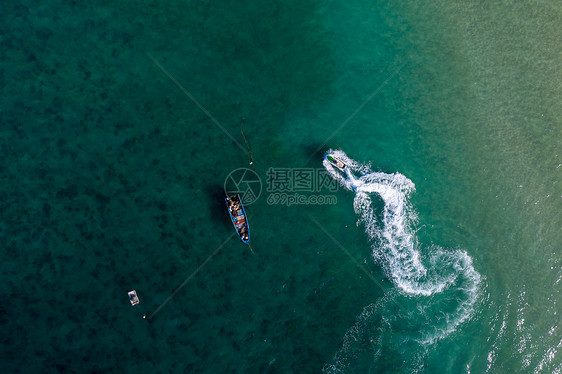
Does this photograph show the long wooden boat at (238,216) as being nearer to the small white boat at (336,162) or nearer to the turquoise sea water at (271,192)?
the turquoise sea water at (271,192)

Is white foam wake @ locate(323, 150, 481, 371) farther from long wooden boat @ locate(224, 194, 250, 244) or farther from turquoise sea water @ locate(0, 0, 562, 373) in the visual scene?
long wooden boat @ locate(224, 194, 250, 244)

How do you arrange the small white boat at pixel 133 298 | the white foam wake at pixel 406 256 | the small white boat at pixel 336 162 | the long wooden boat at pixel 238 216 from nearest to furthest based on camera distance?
1. the small white boat at pixel 133 298
2. the long wooden boat at pixel 238 216
3. the small white boat at pixel 336 162
4. the white foam wake at pixel 406 256

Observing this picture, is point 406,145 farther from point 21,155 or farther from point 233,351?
point 21,155

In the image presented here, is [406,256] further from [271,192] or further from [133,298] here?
[133,298]

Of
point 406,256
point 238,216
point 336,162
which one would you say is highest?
point 336,162

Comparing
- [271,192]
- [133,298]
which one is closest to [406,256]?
[271,192]

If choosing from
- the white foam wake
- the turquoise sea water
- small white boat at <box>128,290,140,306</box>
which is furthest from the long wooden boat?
small white boat at <box>128,290,140,306</box>

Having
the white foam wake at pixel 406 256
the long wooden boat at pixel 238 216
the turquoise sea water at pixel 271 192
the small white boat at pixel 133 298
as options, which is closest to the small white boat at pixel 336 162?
the white foam wake at pixel 406 256
